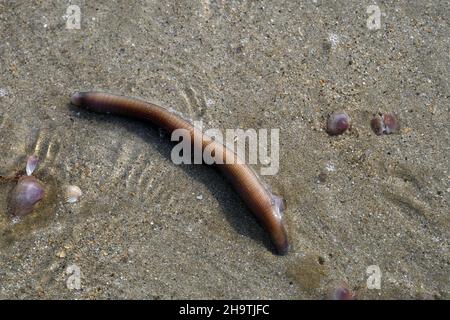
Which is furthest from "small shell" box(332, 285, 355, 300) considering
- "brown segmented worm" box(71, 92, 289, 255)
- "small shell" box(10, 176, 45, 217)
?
"small shell" box(10, 176, 45, 217)

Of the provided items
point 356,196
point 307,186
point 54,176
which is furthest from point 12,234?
point 356,196

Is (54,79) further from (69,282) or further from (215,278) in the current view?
(215,278)

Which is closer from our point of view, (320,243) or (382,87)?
(320,243)
